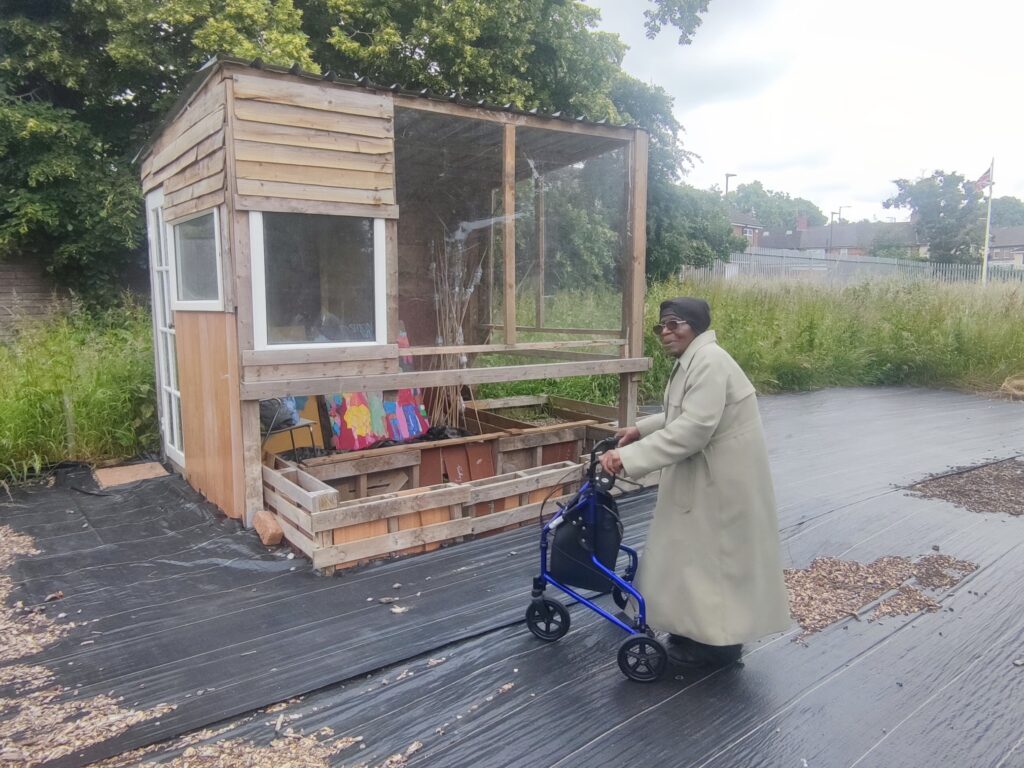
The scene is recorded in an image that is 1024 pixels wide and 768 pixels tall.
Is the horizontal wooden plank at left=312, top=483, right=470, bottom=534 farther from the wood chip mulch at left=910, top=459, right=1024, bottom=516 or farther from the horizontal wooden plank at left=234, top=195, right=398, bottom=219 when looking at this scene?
the wood chip mulch at left=910, top=459, right=1024, bottom=516

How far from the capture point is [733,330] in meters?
10.4

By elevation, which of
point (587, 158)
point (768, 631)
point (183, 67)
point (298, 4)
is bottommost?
point (768, 631)

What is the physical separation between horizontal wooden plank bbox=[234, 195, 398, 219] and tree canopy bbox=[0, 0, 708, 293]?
705cm

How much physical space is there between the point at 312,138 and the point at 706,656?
3.53m

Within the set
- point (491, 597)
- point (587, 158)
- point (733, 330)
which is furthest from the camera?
point (733, 330)

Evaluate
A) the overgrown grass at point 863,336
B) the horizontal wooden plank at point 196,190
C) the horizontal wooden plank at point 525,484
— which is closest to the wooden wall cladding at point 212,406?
the horizontal wooden plank at point 196,190

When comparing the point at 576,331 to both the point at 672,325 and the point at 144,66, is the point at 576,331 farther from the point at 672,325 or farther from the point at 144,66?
the point at 144,66

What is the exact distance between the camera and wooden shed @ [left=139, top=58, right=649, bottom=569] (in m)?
4.00

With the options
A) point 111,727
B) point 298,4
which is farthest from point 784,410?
point 298,4

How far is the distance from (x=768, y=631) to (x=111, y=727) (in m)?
2.39

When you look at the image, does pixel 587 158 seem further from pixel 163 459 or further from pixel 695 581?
pixel 163 459

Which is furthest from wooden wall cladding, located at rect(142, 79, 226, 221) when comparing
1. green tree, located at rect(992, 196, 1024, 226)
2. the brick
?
green tree, located at rect(992, 196, 1024, 226)

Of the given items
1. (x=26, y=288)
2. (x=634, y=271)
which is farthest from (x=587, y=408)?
(x=26, y=288)

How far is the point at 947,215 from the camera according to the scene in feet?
105
